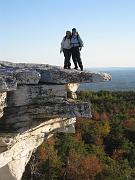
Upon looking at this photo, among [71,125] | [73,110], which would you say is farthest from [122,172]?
[73,110]

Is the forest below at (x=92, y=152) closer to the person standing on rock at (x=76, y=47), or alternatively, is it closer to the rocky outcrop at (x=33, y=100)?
the person standing on rock at (x=76, y=47)

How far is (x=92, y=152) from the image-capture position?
5672cm

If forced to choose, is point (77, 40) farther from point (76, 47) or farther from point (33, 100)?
point (33, 100)

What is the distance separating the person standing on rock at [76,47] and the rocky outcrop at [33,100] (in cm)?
85

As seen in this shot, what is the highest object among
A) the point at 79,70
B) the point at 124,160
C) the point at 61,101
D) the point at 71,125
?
the point at 79,70

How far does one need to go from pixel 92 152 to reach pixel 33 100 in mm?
40572

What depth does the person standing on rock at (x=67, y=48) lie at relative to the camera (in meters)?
18.0

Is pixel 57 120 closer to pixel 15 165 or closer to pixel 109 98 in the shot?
pixel 15 165

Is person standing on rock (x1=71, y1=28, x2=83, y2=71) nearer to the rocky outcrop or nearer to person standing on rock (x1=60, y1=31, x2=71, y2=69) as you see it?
person standing on rock (x1=60, y1=31, x2=71, y2=69)

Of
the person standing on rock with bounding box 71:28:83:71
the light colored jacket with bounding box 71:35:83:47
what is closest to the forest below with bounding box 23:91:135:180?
the person standing on rock with bounding box 71:28:83:71

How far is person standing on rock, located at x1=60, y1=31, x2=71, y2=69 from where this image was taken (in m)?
18.0

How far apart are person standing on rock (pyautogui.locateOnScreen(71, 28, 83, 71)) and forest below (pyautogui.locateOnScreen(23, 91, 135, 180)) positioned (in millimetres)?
21687

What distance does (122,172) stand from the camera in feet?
155

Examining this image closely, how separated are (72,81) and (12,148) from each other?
346 cm
